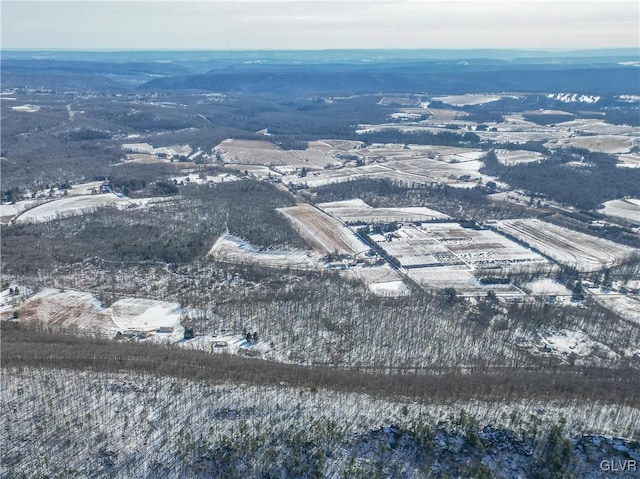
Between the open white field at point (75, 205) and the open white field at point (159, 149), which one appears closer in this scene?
the open white field at point (75, 205)

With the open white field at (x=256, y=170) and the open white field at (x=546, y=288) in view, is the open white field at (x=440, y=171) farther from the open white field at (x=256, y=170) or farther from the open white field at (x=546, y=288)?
the open white field at (x=546, y=288)

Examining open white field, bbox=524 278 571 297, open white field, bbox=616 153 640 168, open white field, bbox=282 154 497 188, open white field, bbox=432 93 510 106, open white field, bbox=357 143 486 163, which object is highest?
open white field, bbox=432 93 510 106

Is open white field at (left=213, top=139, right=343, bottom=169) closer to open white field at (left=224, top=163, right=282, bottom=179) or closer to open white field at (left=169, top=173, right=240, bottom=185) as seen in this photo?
open white field at (left=224, top=163, right=282, bottom=179)

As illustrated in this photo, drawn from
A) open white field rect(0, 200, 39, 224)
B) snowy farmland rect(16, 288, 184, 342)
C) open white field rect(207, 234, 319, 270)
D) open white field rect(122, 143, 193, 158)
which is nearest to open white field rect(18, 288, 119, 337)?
snowy farmland rect(16, 288, 184, 342)

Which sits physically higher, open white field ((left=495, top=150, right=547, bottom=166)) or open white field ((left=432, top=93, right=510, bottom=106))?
open white field ((left=432, top=93, right=510, bottom=106))

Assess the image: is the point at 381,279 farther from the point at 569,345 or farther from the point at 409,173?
the point at 409,173

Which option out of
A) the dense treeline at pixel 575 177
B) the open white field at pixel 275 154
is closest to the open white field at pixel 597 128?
the dense treeline at pixel 575 177

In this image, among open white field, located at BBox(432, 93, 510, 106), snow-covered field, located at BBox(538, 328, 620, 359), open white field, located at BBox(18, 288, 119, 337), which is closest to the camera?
snow-covered field, located at BBox(538, 328, 620, 359)
